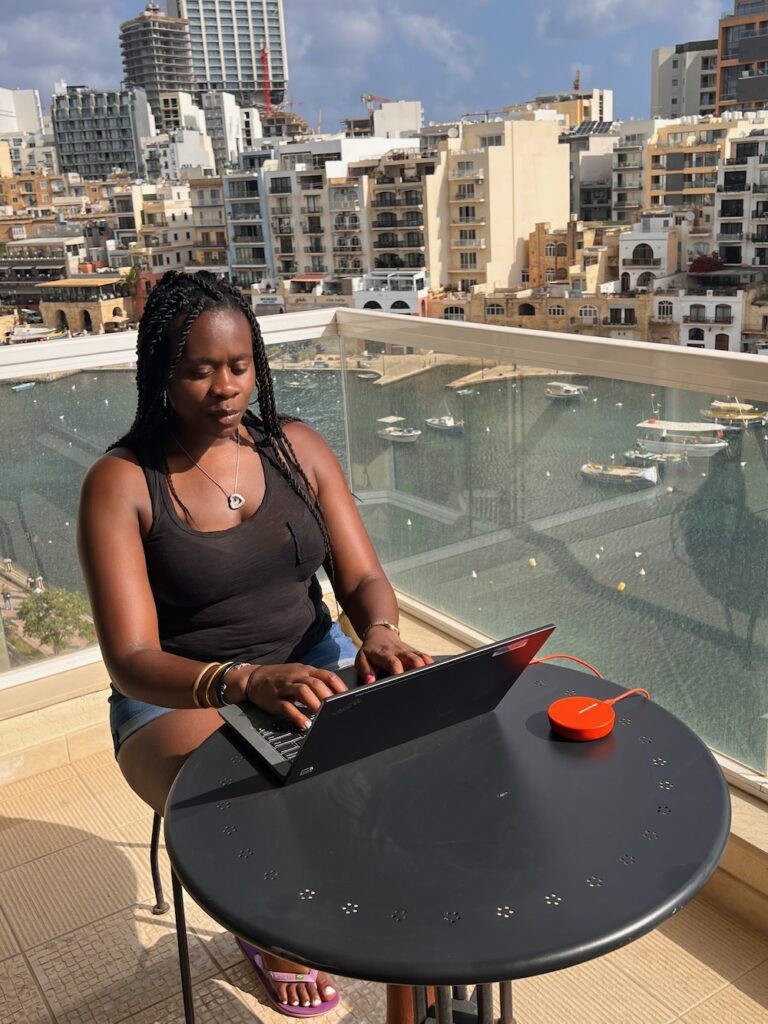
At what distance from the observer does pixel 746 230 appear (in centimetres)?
3191

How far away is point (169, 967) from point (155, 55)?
12357cm

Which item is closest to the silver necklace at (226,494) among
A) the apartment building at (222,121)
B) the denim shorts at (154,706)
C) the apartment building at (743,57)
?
the denim shorts at (154,706)

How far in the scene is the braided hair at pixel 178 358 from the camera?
1.27 m

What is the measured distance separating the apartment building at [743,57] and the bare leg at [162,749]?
55.8 meters

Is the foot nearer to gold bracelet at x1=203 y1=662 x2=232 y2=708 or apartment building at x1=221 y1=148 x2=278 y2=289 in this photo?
gold bracelet at x1=203 y1=662 x2=232 y2=708

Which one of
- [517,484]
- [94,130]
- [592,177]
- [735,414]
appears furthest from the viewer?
[94,130]

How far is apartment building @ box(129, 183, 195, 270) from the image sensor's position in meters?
42.8

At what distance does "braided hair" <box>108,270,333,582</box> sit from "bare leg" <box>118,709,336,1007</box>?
276 millimetres

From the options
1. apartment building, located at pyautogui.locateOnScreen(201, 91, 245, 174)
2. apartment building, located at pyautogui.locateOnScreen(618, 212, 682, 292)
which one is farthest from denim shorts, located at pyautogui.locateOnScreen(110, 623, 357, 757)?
apartment building, located at pyautogui.locateOnScreen(201, 91, 245, 174)

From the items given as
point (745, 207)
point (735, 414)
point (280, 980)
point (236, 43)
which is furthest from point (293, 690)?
point (236, 43)

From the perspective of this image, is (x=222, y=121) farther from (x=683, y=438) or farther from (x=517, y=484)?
(x=683, y=438)

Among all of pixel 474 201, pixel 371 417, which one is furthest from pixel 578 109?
pixel 371 417

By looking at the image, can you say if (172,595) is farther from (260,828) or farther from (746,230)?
(746,230)

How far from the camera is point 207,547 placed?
49.6 inches
